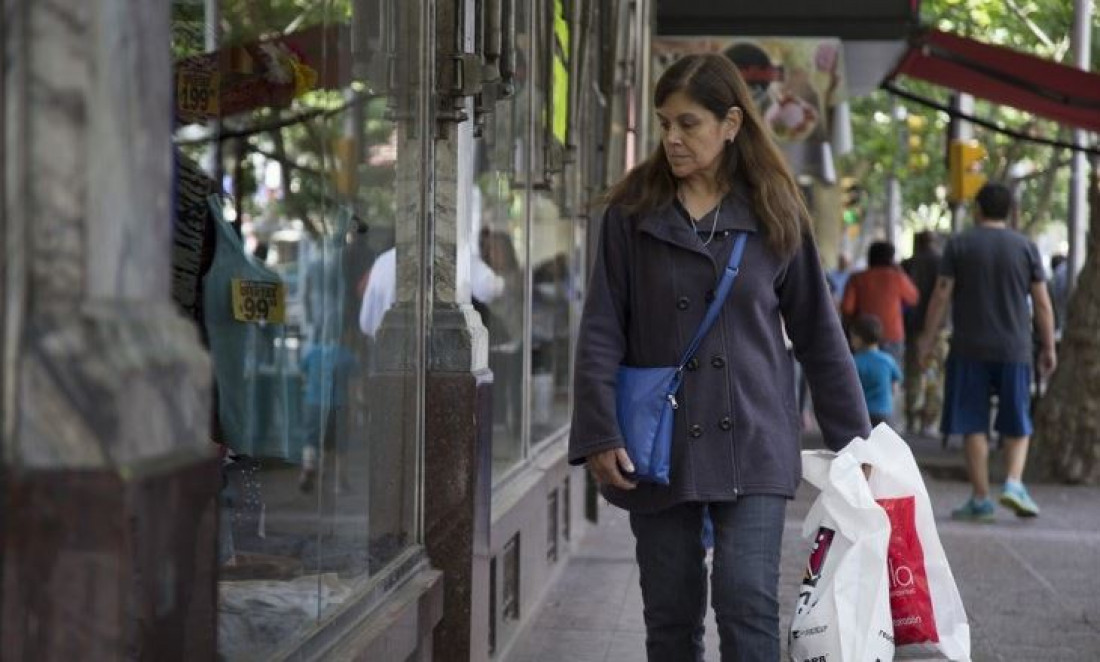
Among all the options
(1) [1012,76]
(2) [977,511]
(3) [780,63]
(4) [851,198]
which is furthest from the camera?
(4) [851,198]

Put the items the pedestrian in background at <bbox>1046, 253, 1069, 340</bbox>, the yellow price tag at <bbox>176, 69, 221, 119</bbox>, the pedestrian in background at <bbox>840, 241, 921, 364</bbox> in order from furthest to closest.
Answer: the pedestrian in background at <bbox>1046, 253, 1069, 340</bbox> < the pedestrian in background at <bbox>840, 241, 921, 364</bbox> < the yellow price tag at <bbox>176, 69, 221, 119</bbox>

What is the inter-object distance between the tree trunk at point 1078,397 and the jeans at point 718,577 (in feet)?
30.8

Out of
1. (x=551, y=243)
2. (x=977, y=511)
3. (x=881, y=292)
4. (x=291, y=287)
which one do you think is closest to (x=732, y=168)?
(x=291, y=287)

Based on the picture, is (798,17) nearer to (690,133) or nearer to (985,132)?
(690,133)

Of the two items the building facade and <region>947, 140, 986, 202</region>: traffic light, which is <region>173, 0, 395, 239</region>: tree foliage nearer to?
the building facade

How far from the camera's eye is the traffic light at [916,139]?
37750 mm

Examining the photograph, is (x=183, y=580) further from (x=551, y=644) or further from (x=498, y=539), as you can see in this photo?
(x=551, y=644)

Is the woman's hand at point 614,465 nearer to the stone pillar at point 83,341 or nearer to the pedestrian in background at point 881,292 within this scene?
the stone pillar at point 83,341

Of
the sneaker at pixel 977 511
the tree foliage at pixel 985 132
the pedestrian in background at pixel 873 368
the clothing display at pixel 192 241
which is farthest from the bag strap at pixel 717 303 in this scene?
the tree foliage at pixel 985 132

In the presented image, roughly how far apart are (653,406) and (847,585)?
591mm

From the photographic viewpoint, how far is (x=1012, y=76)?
14898 millimetres

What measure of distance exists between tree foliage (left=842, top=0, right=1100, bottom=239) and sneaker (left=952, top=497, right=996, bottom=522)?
5420 mm

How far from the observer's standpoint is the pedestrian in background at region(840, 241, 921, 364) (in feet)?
51.6

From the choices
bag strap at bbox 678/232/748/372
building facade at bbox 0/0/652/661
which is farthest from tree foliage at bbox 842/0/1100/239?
bag strap at bbox 678/232/748/372
